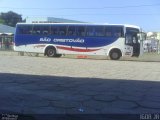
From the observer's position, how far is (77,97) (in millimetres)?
9844

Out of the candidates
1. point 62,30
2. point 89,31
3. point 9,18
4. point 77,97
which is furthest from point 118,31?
point 9,18

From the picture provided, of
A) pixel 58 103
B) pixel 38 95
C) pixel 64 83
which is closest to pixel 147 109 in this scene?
pixel 58 103

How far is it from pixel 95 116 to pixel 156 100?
240 cm

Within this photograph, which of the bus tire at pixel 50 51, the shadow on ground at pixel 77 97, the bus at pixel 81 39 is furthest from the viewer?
the bus tire at pixel 50 51

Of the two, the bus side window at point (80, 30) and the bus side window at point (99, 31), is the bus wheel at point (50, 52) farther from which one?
the bus side window at point (99, 31)

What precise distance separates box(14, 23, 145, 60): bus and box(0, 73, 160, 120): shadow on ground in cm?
1884

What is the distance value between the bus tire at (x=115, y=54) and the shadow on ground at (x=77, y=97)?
734 inches

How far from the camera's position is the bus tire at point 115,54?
31812mm

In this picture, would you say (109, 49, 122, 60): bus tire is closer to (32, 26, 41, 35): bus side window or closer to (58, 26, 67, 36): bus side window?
(58, 26, 67, 36): bus side window

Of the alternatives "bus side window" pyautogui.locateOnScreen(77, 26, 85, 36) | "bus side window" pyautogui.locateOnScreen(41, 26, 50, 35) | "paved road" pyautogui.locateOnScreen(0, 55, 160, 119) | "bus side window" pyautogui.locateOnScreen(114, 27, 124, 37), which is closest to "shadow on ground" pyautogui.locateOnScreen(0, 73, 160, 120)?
"paved road" pyautogui.locateOnScreen(0, 55, 160, 119)

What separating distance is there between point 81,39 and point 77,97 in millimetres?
23290

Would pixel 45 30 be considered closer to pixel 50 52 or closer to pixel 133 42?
pixel 50 52

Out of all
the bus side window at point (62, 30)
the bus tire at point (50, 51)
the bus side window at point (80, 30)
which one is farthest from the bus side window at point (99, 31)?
the bus tire at point (50, 51)

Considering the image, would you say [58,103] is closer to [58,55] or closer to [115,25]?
[115,25]
